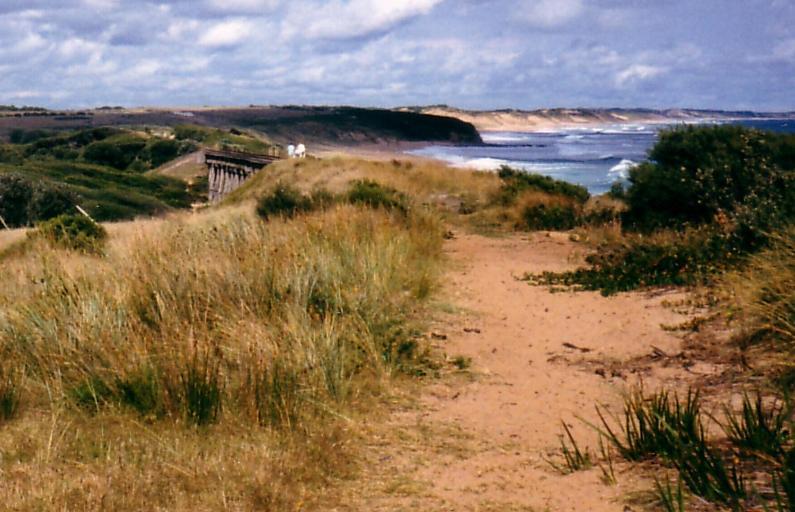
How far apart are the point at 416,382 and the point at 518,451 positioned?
1.55 metres

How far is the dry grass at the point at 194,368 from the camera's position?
14.5ft

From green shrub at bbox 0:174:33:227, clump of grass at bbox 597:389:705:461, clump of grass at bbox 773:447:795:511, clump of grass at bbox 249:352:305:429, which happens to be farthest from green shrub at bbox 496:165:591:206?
green shrub at bbox 0:174:33:227

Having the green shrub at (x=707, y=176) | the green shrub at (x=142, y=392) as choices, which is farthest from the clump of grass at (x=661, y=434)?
the green shrub at (x=707, y=176)

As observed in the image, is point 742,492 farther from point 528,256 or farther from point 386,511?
point 528,256

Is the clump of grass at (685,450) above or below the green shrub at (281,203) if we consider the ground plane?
below

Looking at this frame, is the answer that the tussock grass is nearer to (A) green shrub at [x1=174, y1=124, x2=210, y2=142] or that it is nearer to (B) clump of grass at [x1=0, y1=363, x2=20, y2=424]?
(B) clump of grass at [x1=0, y1=363, x2=20, y2=424]

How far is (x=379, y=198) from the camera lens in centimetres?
1608

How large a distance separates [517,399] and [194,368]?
7.73ft

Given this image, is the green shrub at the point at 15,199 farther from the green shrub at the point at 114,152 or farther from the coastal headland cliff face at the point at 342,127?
the coastal headland cliff face at the point at 342,127

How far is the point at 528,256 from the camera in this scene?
13602mm

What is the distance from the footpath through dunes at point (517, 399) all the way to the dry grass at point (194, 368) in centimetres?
40

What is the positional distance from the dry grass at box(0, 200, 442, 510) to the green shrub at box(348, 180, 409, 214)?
6232 mm

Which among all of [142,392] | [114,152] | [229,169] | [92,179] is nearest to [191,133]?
[114,152]

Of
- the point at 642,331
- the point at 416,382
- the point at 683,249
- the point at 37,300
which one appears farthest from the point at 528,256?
the point at 37,300
